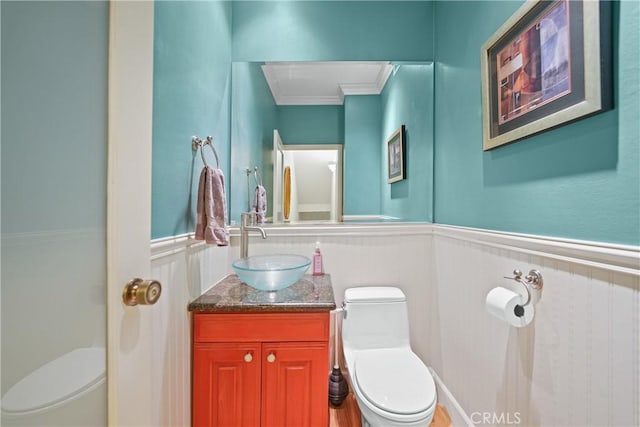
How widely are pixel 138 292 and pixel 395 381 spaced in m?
1.15

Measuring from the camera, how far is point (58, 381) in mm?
456

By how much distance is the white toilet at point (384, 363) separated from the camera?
1.07m

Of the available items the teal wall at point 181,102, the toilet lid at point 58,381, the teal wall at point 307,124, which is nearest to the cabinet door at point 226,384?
the teal wall at point 181,102

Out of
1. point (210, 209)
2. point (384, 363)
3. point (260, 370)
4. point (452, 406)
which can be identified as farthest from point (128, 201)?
point (452, 406)

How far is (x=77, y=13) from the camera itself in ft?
1.59

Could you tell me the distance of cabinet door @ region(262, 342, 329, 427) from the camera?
1164mm

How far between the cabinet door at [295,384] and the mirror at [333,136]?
2.72 ft

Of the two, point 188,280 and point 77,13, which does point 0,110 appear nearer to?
point 77,13

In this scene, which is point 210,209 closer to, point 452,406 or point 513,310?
point 513,310

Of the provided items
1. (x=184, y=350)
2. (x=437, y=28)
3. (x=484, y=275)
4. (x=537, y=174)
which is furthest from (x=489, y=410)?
(x=437, y=28)

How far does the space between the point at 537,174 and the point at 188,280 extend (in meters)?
1.45

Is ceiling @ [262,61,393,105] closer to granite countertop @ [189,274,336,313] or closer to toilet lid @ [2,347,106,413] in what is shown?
granite countertop @ [189,274,336,313]

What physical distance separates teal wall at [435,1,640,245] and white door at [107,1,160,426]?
119cm

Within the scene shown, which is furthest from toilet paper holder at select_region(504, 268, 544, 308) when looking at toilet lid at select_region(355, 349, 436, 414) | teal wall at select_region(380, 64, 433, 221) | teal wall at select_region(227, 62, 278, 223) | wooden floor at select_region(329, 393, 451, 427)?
teal wall at select_region(227, 62, 278, 223)
